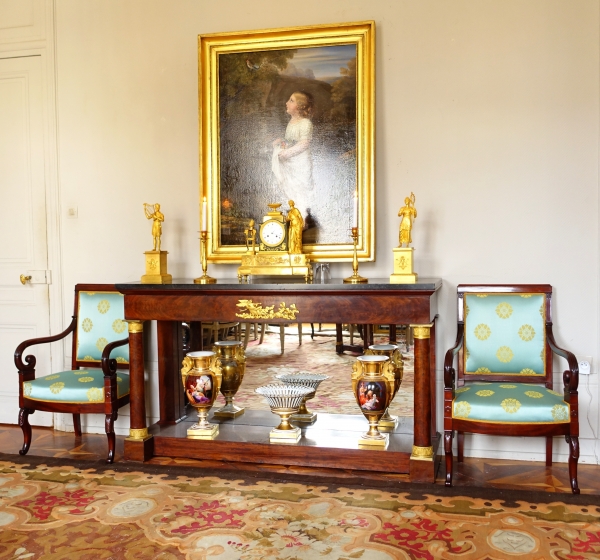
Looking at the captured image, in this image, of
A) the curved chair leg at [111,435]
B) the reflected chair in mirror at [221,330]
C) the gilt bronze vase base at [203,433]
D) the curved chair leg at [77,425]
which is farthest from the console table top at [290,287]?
the curved chair leg at [77,425]

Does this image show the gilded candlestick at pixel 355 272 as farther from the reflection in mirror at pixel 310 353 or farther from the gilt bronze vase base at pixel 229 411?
the gilt bronze vase base at pixel 229 411

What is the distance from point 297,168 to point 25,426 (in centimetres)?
230

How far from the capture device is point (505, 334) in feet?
11.4

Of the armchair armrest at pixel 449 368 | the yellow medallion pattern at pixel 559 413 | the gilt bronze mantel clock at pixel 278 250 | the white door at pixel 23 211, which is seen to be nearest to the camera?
the yellow medallion pattern at pixel 559 413

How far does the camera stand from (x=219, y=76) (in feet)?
12.8

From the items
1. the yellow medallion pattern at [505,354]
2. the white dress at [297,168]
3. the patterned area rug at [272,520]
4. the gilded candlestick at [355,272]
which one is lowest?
the patterned area rug at [272,520]

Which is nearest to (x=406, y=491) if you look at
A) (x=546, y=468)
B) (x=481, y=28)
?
(x=546, y=468)

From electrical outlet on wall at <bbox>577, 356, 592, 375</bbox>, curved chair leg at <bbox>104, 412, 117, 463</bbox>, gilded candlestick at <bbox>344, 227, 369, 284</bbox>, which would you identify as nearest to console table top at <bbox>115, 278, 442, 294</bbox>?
gilded candlestick at <bbox>344, 227, 369, 284</bbox>

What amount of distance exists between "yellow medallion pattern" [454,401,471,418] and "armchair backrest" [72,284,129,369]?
6.93 feet

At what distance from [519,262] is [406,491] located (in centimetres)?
149

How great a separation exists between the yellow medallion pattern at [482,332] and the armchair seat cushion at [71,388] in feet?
6.97

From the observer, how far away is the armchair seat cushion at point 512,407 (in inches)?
117

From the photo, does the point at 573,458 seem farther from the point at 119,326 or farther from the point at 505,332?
the point at 119,326

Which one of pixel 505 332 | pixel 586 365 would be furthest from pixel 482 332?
pixel 586 365
